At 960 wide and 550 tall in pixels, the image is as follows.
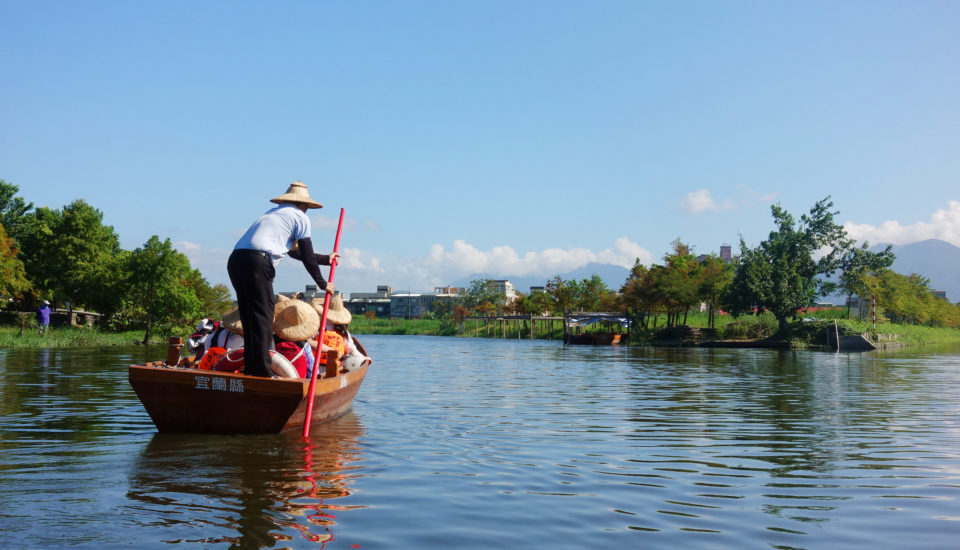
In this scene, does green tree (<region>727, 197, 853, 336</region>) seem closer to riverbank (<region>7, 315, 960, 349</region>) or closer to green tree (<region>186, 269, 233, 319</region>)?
riverbank (<region>7, 315, 960, 349</region>)

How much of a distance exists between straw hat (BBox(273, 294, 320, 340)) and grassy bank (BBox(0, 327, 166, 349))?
80.8 ft

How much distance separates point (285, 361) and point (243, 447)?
42.2 inches

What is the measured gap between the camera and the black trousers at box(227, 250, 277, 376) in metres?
7.62

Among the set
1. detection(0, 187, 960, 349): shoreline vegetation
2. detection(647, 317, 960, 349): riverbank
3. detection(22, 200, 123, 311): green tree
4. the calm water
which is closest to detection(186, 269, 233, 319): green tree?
detection(0, 187, 960, 349): shoreline vegetation

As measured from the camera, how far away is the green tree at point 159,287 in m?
39.7

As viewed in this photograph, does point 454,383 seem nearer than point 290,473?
No

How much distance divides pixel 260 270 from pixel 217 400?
144cm

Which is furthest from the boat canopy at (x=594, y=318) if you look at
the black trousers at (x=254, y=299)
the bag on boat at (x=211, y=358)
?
the black trousers at (x=254, y=299)

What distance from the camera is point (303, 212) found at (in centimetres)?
852

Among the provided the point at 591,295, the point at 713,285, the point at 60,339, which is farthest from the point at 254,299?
the point at 591,295

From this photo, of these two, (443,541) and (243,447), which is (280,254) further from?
(443,541)

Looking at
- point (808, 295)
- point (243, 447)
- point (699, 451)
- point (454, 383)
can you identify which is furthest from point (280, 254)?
point (808, 295)

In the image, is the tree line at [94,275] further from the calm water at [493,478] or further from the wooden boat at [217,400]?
the wooden boat at [217,400]

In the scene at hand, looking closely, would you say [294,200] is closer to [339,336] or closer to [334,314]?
[334,314]
